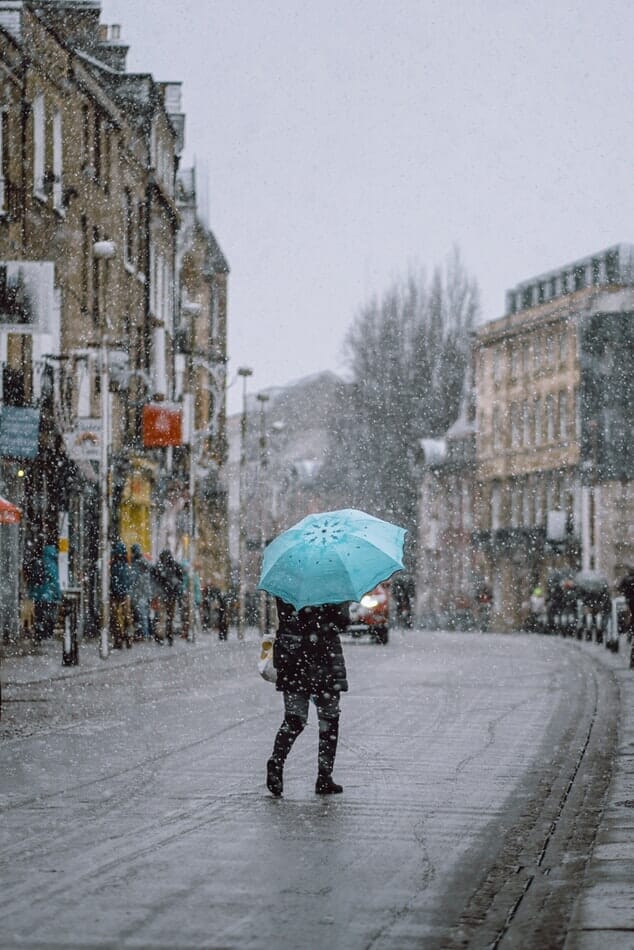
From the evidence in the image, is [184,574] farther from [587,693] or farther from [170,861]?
[170,861]

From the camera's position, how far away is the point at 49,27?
4112 cm

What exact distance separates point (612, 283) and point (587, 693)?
69.1 meters

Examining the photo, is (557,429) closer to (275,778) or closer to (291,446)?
(291,446)

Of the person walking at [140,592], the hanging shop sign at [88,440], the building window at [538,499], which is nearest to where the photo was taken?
the hanging shop sign at [88,440]

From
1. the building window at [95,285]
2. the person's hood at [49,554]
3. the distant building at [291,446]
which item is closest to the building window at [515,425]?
the distant building at [291,446]

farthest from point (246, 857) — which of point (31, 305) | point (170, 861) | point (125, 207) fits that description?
point (125, 207)

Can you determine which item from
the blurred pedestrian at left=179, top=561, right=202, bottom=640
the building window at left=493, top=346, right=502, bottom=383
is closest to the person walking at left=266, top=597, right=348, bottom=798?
the blurred pedestrian at left=179, top=561, right=202, bottom=640

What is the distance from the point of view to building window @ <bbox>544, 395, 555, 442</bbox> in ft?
307

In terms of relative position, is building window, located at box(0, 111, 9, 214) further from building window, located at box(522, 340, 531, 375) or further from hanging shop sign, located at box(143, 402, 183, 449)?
building window, located at box(522, 340, 531, 375)

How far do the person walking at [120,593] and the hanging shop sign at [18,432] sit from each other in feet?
10.7

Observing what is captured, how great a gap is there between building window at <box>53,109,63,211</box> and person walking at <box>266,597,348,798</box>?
29852mm

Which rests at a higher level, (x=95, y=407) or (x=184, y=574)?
(x=95, y=407)

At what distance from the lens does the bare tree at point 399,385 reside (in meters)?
92.2

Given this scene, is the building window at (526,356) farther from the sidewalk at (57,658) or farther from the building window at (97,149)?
the sidewalk at (57,658)
